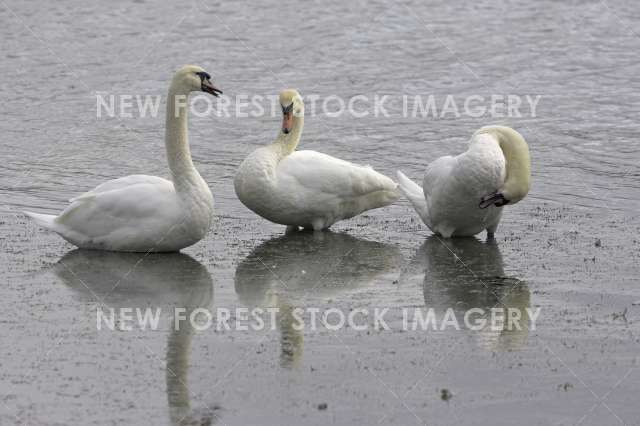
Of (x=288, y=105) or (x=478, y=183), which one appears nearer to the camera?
(x=478, y=183)

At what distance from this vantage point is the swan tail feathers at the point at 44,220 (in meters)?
10.6

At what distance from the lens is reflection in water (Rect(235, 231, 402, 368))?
8812 mm

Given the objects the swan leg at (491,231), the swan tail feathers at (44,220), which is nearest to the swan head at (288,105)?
the swan leg at (491,231)

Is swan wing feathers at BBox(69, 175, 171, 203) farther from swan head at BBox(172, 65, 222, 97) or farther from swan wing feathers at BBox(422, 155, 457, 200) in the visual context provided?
swan wing feathers at BBox(422, 155, 457, 200)

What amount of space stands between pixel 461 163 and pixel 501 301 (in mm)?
2086

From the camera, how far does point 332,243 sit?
11062 mm

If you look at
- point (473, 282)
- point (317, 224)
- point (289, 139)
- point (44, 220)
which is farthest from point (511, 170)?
point (44, 220)

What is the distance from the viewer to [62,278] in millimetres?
9461

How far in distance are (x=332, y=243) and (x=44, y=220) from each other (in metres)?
2.53

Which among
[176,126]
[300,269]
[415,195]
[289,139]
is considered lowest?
[415,195]

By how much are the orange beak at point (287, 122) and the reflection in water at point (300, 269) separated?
3.30 feet

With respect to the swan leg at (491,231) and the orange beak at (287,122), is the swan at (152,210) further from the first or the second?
the swan leg at (491,231)

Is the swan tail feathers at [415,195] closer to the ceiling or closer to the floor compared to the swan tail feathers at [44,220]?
closer to the floor

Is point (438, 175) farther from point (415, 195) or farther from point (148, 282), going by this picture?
point (148, 282)
